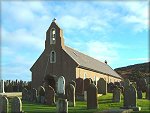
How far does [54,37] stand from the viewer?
47.4 m

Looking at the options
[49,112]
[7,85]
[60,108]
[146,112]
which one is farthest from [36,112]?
[7,85]

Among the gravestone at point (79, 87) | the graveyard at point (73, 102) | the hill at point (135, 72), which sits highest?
the hill at point (135, 72)

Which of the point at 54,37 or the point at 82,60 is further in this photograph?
the point at 82,60

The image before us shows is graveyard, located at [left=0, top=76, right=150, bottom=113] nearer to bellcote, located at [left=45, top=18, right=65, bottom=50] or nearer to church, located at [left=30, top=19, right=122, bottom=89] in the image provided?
church, located at [left=30, top=19, right=122, bottom=89]

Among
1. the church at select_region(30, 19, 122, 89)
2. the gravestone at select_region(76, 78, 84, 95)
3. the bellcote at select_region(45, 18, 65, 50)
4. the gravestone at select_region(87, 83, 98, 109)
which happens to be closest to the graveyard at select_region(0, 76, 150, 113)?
the gravestone at select_region(87, 83, 98, 109)

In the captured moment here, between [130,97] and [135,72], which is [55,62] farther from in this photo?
[135,72]

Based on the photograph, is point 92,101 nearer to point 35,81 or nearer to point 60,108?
point 60,108

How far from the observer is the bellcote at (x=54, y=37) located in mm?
46875

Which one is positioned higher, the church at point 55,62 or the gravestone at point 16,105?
the church at point 55,62

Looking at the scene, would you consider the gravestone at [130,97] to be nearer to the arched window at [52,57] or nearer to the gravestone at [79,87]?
the gravestone at [79,87]

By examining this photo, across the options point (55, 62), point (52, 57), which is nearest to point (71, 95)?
point (55, 62)

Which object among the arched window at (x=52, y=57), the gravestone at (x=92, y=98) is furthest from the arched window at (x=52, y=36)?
the gravestone at (x=92, y=98)

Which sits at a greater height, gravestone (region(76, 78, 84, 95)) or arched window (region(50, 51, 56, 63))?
arched window (region(50, 51, 56, 63))

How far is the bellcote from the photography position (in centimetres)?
4688
